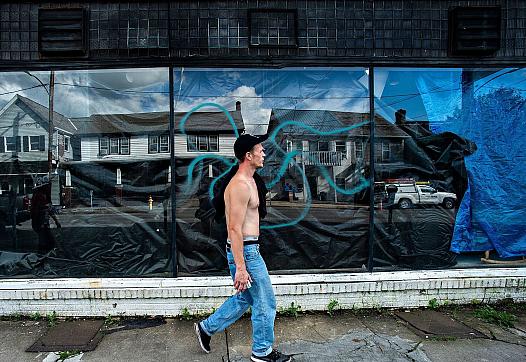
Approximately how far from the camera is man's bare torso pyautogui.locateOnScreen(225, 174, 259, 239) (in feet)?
10.6

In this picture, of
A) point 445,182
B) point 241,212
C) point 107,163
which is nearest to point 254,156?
point 241,212

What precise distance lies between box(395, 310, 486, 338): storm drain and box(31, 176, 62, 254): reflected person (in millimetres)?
4147

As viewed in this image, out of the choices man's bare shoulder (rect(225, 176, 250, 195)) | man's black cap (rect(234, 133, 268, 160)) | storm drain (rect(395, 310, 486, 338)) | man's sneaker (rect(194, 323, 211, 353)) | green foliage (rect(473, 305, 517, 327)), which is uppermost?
man's black cap (rect(234, 133, 268, 160))

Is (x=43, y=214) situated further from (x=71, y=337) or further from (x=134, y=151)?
(x=71, y=337)

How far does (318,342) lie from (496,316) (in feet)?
6.84

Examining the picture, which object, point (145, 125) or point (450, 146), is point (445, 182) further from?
point (145, 125)

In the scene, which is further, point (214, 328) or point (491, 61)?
point (491, 61)

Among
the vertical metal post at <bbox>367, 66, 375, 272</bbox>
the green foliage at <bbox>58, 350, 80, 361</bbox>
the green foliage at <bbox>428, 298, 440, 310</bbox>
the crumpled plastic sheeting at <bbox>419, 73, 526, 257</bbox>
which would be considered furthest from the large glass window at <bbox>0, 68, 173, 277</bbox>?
the crumpled plastic sheeting at <bbox>419, 73, 526, 257</bbox>

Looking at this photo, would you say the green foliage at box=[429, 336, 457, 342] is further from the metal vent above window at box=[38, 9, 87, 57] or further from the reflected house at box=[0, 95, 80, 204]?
the metal vent above window at box=[38, 9, 87, 57]

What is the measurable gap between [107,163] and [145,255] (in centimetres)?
117

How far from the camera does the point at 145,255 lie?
473 cm

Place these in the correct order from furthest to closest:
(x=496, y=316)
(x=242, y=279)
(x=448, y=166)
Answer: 1. (x=448, y=166)
2. (x=496, y=316)
3. (x=242, y=279)

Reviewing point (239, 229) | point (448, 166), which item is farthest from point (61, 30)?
point (448, 166)

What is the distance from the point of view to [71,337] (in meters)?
4.01
